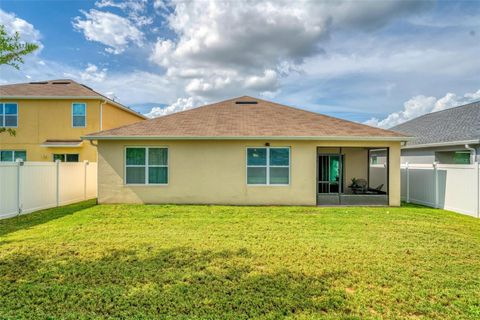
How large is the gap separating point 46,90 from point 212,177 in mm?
15171

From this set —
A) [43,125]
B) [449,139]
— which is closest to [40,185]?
[43,125]

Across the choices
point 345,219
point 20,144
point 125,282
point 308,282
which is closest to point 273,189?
point 345,219

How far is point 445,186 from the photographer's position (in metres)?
10.9

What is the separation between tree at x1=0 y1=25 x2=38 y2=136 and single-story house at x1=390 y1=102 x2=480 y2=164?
16592mm

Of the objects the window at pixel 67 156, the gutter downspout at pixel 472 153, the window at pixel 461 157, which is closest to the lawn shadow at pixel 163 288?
the gutter downspout at pixel 472 153

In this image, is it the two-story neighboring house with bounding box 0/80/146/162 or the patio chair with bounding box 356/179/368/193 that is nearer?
the patio chair with bounding box 356/179/368/193

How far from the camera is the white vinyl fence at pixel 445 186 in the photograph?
9.47 meters

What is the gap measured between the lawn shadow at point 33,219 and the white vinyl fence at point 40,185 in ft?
1.34

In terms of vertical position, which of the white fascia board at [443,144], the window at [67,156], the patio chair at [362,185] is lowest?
the patio chair at [362,185]

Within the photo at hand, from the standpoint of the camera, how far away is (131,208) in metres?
10.5

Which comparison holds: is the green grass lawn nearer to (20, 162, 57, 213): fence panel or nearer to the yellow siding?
(20, 162, 57, 213): fence panel

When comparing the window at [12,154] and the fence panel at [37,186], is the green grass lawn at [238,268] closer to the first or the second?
the fence panel at [37,186]

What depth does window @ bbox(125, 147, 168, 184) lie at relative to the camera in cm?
1151

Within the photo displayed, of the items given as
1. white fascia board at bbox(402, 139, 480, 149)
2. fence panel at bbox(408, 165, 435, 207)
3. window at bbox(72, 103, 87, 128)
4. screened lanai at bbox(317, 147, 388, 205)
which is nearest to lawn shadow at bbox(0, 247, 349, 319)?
fence panel at bbox(408, 165, 435, 207)
